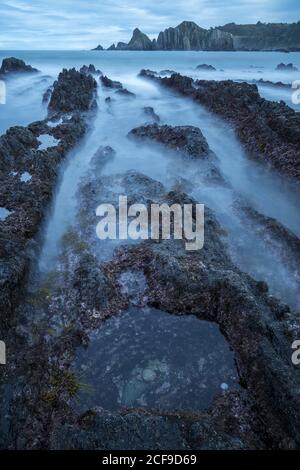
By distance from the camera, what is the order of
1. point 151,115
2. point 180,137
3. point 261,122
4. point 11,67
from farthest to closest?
point 11,67 < point 151,115 < point 261,122 < point 180,137

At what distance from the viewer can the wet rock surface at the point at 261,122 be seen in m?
22.4

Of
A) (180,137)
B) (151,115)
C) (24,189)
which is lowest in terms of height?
(24,189)

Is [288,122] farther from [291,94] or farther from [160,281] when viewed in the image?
[291,94]

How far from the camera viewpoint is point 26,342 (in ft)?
32.8

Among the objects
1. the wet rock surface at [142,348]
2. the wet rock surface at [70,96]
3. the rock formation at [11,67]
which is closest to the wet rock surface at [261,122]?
the wet rock surface at [142,348]

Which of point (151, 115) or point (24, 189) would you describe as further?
point (151, 115)

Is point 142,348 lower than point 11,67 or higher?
lower

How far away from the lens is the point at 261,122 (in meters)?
27.2

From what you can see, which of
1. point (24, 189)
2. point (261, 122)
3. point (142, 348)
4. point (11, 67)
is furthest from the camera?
point (11, 67)

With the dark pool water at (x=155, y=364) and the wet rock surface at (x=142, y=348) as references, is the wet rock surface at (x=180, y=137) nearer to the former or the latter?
the wet rock surface at (x=142, y=348)

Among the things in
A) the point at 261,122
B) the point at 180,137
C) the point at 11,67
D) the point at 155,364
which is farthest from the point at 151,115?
the point at 11,67

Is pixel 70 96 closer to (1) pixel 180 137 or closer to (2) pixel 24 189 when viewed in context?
(1) pixel 180 137

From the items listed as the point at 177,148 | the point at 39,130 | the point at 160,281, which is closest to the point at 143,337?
the point at 160,281

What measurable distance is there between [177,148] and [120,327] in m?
17.8
